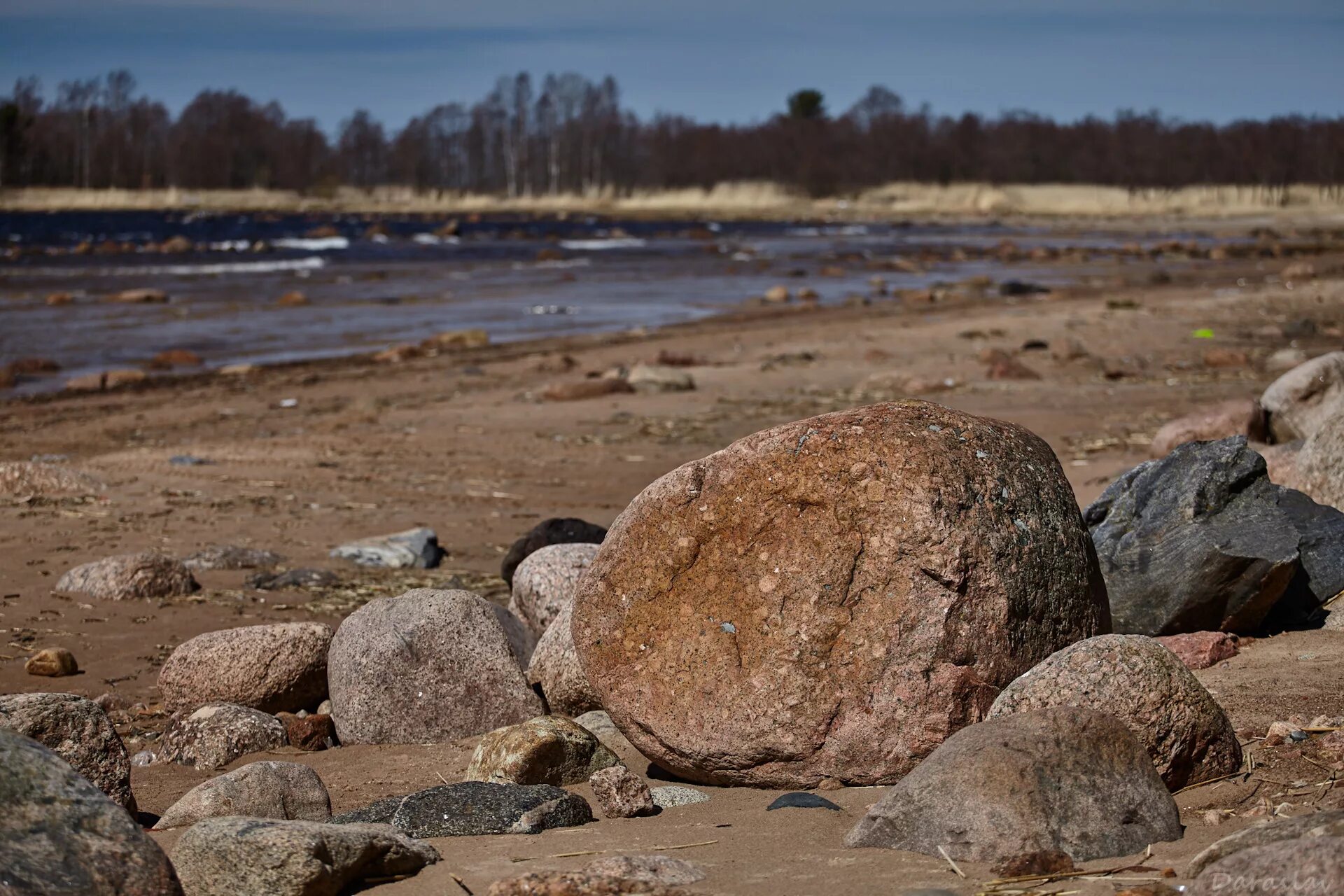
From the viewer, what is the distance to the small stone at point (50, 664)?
243 inches

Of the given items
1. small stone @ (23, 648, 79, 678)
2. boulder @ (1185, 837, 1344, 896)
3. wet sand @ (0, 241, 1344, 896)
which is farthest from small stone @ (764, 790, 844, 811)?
small stone @ (23, 648, 79, 678)

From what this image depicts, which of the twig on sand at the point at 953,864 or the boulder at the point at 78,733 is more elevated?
the twig on sand at the point at 953,864

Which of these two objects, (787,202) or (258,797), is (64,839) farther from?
(787,202)

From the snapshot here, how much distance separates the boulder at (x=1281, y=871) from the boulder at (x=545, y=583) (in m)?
3.74

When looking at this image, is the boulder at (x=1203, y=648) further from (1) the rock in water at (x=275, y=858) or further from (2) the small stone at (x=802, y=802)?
(1) the rock in water at (x=275, y=858)

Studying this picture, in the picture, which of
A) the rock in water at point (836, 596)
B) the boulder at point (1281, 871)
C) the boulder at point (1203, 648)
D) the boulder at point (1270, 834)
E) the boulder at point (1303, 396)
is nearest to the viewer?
the boulder at point (1281, 871)

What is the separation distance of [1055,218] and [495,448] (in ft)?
231

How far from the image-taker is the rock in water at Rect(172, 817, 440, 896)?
335cm

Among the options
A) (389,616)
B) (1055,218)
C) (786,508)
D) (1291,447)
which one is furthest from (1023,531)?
(1055,218)

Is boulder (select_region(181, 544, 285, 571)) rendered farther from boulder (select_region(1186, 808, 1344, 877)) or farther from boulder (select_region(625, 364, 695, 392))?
boulder (select_region(625, 364, 695, 392))

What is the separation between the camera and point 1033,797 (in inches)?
137

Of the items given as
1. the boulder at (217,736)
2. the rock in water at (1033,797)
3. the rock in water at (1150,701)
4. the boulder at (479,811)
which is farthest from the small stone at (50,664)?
the rock in water at (1150,701)

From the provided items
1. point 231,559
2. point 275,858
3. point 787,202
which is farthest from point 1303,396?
point 787,202

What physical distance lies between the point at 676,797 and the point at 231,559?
4477mm
